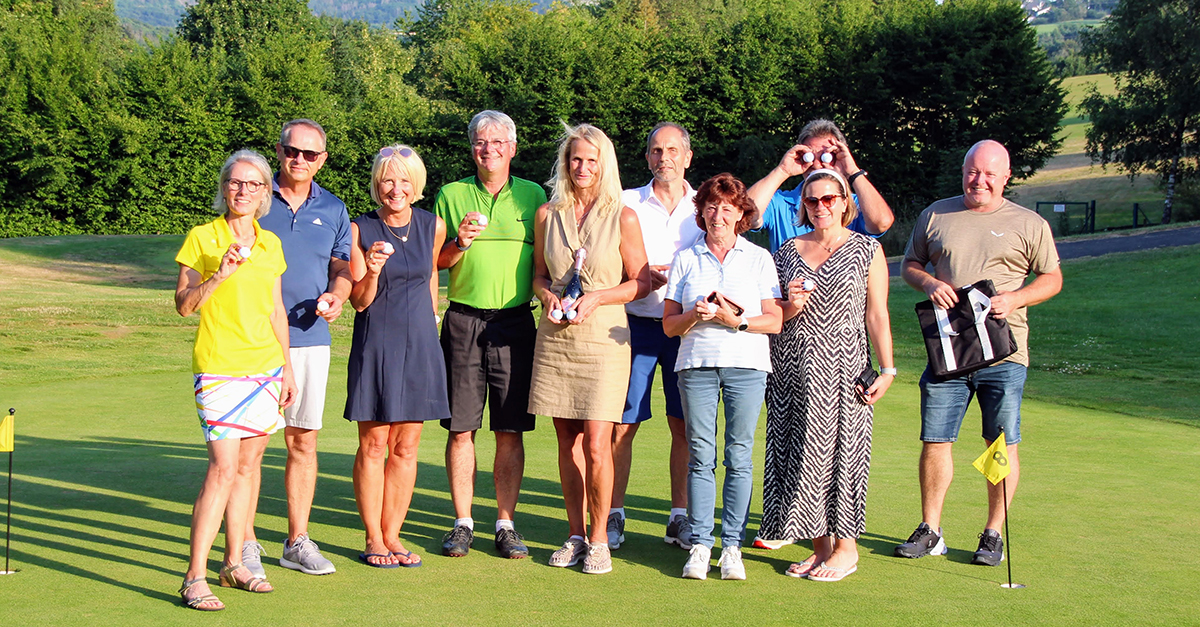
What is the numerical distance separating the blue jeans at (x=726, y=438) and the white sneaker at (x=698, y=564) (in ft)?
0.10

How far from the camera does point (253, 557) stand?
4.50 meters

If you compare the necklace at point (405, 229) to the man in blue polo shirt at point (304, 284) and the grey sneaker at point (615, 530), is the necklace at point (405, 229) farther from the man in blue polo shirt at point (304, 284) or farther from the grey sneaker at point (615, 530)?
the grey sneaker at point (615, 530)

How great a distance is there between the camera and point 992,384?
201 inches

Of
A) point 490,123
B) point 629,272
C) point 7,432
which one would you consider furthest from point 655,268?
point 7,432

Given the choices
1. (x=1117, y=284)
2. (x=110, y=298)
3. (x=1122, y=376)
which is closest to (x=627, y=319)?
(x=1122, y=376)

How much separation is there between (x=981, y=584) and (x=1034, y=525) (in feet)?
3.48

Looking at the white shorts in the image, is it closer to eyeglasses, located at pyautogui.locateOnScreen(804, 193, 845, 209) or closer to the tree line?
eyeglasses, located at pyautogui.locateOnScreen(804, 193, 845, 209)

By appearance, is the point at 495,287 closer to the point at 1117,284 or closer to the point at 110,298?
the point at 110,298

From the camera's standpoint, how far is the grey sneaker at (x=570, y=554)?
15.6 feet

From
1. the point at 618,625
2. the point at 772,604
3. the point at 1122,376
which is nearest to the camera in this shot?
the point at 618,625

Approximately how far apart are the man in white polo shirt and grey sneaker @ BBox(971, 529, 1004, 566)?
1317mm

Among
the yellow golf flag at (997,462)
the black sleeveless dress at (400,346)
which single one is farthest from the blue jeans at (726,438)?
the black sleeveless dress at (400,346)

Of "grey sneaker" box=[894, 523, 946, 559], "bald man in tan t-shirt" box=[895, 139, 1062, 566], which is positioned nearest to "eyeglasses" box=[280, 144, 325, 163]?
"bald man in tan t-shirt" box=[895, 139, 1062, 566]

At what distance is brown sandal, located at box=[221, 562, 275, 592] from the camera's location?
4.27 m
